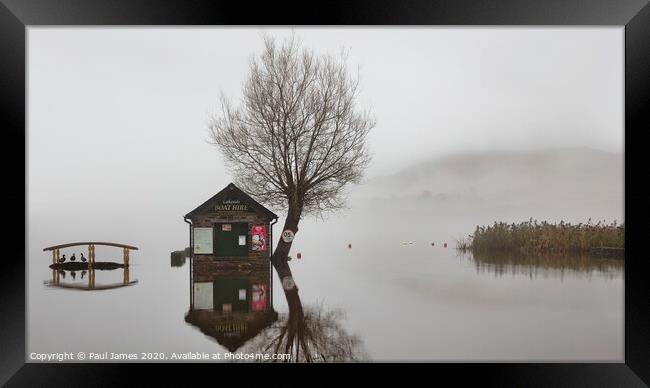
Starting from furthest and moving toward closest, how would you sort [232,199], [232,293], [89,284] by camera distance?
[232,199] → [89,284] → [232,293]

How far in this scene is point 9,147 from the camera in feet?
23.8

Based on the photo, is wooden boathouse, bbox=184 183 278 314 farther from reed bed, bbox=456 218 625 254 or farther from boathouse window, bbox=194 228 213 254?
reed bed, bbox=456 218 625 254

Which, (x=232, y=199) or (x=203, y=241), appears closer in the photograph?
(x=203, y=241)

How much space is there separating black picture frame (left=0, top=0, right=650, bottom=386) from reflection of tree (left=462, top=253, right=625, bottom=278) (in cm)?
615

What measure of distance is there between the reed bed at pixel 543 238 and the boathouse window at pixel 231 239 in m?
8.65

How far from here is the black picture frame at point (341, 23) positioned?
7.10 m

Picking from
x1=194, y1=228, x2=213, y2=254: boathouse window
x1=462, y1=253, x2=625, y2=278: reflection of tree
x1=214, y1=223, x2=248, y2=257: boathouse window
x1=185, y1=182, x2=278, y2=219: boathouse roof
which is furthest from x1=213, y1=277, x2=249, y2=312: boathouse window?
x1=462, y1=253, x2=625, y2=278: reflection of tree

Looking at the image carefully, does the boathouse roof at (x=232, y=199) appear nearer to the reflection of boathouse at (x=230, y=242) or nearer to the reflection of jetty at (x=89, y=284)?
the reflection of boathouse at (x=230, y=242)

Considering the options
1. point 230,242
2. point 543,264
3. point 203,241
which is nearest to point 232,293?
point 230,242

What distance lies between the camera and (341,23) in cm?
734

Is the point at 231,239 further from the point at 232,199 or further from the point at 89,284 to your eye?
the point at 89,284

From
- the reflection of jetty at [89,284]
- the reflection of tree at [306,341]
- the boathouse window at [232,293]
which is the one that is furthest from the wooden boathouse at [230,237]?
the reflection of tree at [306,341]

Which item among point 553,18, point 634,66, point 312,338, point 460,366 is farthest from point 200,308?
point 634,66

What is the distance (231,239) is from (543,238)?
12.5 m
